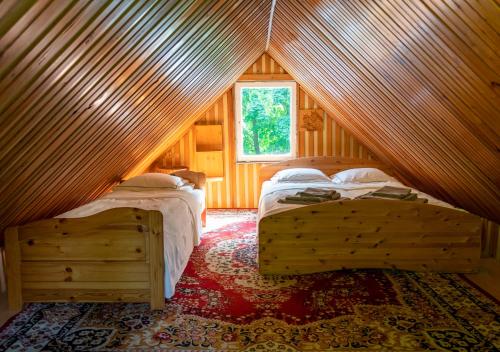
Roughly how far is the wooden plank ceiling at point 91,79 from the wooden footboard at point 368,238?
146 centimetres

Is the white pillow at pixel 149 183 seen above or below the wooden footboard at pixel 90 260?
above

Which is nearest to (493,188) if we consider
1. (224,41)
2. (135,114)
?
(224,41)

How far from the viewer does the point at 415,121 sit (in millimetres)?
3281

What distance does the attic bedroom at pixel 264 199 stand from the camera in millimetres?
2029

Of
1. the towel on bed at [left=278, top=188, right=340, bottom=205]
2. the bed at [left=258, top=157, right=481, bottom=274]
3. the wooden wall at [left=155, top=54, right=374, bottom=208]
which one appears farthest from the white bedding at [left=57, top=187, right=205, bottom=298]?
the wooden wall at [left=155, top=54, right=374, bottom=208]

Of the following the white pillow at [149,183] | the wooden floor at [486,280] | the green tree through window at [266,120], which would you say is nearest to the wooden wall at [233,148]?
the green tree through window at [266,120]

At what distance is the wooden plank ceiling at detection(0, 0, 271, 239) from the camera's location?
1620mm

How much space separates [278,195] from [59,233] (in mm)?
2110

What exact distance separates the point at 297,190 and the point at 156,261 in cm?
201

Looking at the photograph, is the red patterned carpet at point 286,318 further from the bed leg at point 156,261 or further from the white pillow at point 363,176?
the white pillow at point 363,176

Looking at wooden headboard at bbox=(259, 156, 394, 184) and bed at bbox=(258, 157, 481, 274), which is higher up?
wooden headboard at bbox=(259, 156, 394, 184)

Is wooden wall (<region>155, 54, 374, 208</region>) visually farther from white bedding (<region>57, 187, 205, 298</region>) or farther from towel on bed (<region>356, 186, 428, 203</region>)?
towel on bed (<region>356, 186, 428, 203</region>)

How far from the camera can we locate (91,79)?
7.28 ft

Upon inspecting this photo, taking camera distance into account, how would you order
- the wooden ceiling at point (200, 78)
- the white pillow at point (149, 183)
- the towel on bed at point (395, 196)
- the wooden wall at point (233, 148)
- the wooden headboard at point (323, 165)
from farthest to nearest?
1. the wooden wall at point (233, 148)
2. the wooden headboard at point (323, 165)
3. the white pillow at point (149, 183)
4. the towel on bed at point (395, 196)
5. the wooden ceiling at point (200, 78)
